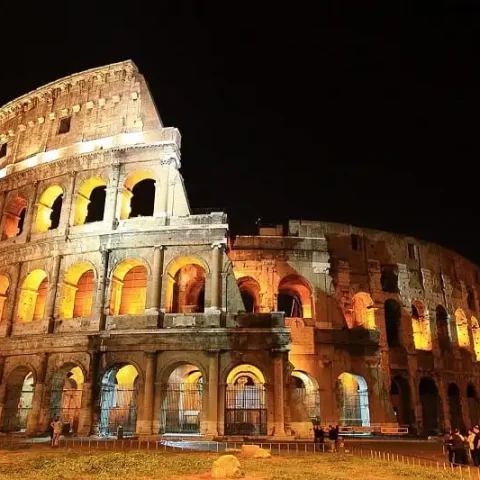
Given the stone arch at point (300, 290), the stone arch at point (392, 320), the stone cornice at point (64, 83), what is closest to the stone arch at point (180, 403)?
the stone arch at point (300, 290)

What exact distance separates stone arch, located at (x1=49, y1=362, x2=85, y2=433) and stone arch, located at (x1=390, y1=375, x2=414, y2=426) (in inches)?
629

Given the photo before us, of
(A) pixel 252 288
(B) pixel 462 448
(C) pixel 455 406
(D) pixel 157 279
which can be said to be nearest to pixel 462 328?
(C) pixel 455 406

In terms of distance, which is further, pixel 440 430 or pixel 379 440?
pixel 440 430

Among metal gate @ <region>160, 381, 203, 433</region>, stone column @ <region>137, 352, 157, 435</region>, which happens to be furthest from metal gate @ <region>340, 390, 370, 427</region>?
stone column @ <region>137, 352, 157, 435</region>

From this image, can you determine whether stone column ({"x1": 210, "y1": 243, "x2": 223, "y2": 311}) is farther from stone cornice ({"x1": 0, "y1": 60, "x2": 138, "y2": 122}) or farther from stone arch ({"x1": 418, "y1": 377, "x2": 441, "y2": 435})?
stone arch ({"x1": 418, "y1": 377, "x2": 441, "y2": 435})

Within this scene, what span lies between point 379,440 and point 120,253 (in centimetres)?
1305

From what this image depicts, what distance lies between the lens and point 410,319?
1073 inches

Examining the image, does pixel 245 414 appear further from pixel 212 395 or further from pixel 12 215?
pixel 12 215

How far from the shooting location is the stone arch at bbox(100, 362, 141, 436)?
19.0 m

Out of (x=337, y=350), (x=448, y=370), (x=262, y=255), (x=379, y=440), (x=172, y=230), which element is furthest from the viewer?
(x=448, y=370)

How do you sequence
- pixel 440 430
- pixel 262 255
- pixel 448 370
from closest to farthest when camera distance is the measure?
pixel 262 255
pixel 440 430
pixel 448 370

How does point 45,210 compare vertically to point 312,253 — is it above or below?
above

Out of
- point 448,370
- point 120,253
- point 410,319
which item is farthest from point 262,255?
point 448,370

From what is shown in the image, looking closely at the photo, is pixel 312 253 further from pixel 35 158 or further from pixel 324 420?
pixel 35 158
